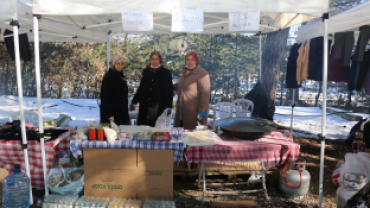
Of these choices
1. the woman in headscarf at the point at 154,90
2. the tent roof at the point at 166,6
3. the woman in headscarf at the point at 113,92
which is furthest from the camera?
the woman in headscarf at the point at 154,90

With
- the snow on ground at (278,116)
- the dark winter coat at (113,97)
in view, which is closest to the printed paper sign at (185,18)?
the dark winter coat at (113,97)

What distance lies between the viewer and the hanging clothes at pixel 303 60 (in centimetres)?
408

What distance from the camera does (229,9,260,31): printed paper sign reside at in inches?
96.0

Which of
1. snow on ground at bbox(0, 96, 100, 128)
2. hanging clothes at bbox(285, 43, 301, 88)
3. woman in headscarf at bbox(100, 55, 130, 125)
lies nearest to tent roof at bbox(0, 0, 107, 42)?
woman in headscarf at bbox(100, 55, 130, 125)

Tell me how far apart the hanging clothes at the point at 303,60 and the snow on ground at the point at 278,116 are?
2.09 meters

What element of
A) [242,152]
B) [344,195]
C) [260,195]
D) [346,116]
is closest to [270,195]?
[260,195]

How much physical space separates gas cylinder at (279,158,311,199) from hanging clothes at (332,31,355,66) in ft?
5.05

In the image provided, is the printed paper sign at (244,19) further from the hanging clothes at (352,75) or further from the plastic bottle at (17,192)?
the plastic bottle at (17,192)

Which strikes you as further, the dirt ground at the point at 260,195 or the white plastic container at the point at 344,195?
the dirt ground at the point at 260,195

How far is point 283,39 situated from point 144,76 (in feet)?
10.6

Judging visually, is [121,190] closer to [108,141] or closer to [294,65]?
[108,141]

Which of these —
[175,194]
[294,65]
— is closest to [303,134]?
[294,65]

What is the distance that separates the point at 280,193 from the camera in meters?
3.06

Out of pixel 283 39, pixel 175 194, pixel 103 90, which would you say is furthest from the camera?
pixel 283 39
